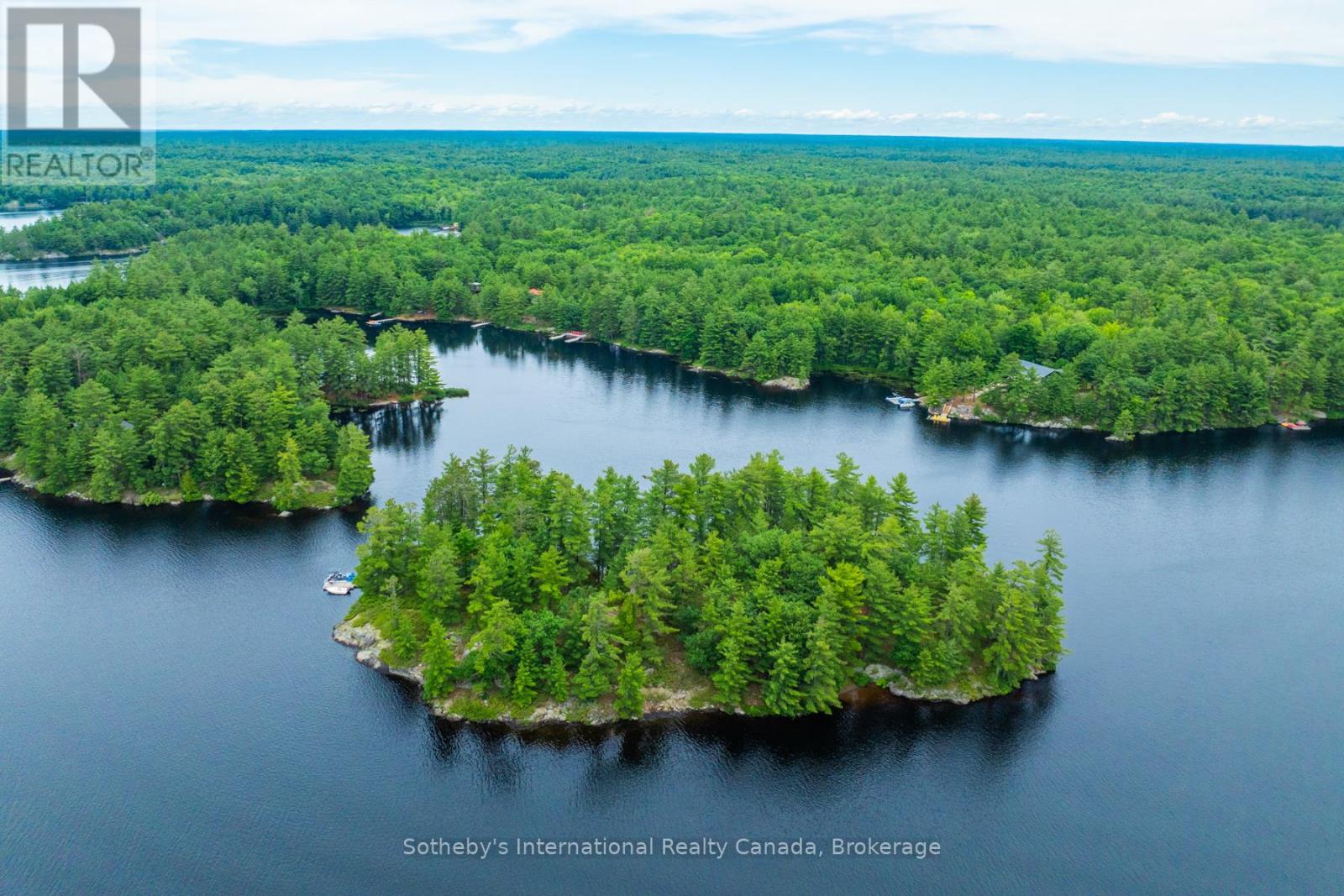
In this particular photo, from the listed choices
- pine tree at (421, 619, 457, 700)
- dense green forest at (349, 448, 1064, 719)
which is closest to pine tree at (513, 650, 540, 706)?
dense green forest at (349, 448, 1064, 719)

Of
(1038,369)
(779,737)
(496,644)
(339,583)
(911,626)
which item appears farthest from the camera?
(1038,369)

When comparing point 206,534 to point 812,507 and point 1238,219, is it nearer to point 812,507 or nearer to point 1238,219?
point 812,507

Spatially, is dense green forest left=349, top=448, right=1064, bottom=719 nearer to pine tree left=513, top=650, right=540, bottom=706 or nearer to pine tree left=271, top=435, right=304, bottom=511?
pine tree left=513, top=650, right=540, bottom=706

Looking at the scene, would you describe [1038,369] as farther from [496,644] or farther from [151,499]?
[151,499]

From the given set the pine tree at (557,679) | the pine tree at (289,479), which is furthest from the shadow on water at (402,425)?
the pine tree at (557,679)

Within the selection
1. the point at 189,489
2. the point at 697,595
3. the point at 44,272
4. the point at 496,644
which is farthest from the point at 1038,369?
the point at 44,272

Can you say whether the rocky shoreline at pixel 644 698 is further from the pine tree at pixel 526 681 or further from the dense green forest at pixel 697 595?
the pine tree at pixel 526 681
